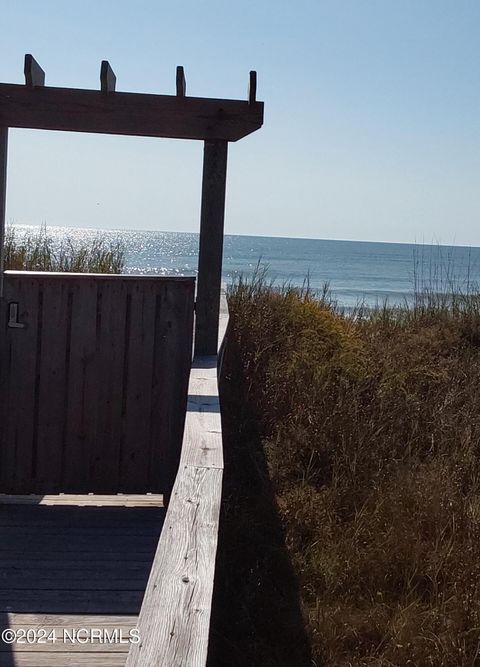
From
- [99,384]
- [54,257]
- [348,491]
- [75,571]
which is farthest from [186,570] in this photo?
[54,257]

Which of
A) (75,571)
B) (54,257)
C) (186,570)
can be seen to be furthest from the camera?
(54,257)

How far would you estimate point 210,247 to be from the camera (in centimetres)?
496

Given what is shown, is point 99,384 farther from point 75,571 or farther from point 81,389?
point 75,571

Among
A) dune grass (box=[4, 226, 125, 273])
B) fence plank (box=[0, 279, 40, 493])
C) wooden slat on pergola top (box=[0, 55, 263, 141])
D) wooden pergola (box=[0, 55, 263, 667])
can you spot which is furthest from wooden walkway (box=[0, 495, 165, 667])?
dune grass (box=[4, 226, 125, 273])

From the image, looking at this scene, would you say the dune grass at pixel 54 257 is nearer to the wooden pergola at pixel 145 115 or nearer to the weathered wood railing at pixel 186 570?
the wooden pergola at pixel 145 115

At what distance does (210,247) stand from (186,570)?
3242 millimetres

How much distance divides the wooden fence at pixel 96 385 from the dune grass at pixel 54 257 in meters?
4.20

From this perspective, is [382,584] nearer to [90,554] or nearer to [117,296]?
[90,554]

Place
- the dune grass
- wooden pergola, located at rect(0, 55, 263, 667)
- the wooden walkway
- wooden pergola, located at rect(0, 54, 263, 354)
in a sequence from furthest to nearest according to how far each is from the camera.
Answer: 1. the dune grass
2. wooden pergola, located at rect(0, 54, 263, 354)
3. wooden pergola, located at rect(0, 55, 263, 667)
4. the wooden walkway

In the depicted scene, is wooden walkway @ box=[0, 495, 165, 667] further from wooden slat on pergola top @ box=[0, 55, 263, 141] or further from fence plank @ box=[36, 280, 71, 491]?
wooden slat on pergola top @ box=[0, 55, 263, 141]

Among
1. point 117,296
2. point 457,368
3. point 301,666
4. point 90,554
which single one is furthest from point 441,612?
point 457,368

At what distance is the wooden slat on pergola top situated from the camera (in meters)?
4.71

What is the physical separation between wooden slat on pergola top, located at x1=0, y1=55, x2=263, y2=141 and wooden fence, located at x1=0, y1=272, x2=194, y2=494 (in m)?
1.02

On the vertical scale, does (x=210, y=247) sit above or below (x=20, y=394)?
above
